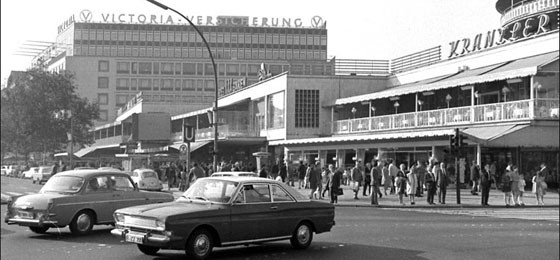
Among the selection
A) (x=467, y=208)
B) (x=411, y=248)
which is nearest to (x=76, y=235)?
(x=411, y=248)

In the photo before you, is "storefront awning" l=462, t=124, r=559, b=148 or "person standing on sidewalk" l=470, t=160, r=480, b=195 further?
"person standing on sidewalk" l=470, t=160, r=480, b=195

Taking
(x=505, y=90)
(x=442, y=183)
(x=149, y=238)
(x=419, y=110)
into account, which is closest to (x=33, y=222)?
(x=149, y=238)

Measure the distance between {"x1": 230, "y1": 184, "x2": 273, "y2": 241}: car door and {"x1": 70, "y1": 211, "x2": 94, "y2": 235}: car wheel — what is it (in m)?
4.24

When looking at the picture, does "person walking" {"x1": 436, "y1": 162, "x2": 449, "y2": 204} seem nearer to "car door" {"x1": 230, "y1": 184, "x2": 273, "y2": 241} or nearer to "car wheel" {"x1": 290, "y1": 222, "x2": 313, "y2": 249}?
"car wheel" {"x1": 290, "y1": 222, "x2": 313, "y2": 249}

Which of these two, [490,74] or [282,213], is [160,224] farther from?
[490,74]

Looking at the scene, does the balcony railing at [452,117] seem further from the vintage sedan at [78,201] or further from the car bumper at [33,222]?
the car bumper at [33,222]

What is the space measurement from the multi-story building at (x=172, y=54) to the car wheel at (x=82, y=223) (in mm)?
3199

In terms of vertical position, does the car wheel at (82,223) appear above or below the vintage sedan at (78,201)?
below

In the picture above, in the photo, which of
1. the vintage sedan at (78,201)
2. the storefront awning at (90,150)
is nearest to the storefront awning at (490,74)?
the vintage sedan at (78,201)

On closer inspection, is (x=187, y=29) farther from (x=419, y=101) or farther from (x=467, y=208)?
(x=419, y=101)

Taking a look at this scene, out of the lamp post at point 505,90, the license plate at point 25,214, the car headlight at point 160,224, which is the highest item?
the lamp post at point 505,90

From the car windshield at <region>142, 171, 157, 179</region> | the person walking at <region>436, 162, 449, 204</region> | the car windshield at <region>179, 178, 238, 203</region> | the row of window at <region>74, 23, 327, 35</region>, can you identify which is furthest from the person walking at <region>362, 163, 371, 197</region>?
the car windshield at <region>179, 178, 238, 203</region>

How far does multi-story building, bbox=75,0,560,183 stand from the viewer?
29922 mm

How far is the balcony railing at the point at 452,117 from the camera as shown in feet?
94.3
